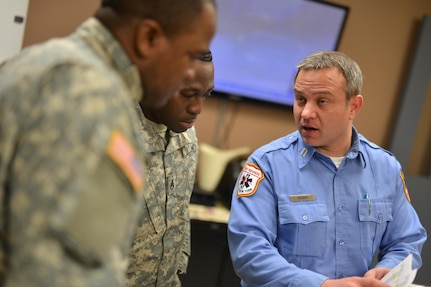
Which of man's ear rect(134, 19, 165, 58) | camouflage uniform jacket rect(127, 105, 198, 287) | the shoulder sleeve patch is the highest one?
man's ear rect(134, 19, 165, 58)

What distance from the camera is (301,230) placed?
Result: 1.51 m

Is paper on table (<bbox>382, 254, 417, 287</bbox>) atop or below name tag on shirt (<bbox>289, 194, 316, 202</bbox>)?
below

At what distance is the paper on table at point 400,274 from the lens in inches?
53.1

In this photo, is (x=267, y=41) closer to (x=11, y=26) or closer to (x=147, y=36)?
(x=11, y=26)

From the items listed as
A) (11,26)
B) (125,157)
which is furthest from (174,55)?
(11,26)

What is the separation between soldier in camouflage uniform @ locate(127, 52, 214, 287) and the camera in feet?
4.58

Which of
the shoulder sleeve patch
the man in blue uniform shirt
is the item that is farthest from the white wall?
the shoulder sleeve patch

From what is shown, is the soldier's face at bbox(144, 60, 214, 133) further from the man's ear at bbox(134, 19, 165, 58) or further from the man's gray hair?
the man's ear at bbox(134, 19, 165, 58)

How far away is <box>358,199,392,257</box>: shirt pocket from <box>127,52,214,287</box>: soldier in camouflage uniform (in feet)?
2.06

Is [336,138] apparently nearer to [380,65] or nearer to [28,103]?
[28,103]

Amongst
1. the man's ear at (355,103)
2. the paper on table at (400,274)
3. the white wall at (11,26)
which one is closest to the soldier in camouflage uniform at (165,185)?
the man's ear at (355,103)

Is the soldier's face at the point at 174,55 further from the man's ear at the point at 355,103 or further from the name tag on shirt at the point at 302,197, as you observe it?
the man's ear at the point at 355,103

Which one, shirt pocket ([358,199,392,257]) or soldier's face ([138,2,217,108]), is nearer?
soldier's face ([138,2,217,108])

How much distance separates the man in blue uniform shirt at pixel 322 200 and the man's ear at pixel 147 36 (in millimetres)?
869
